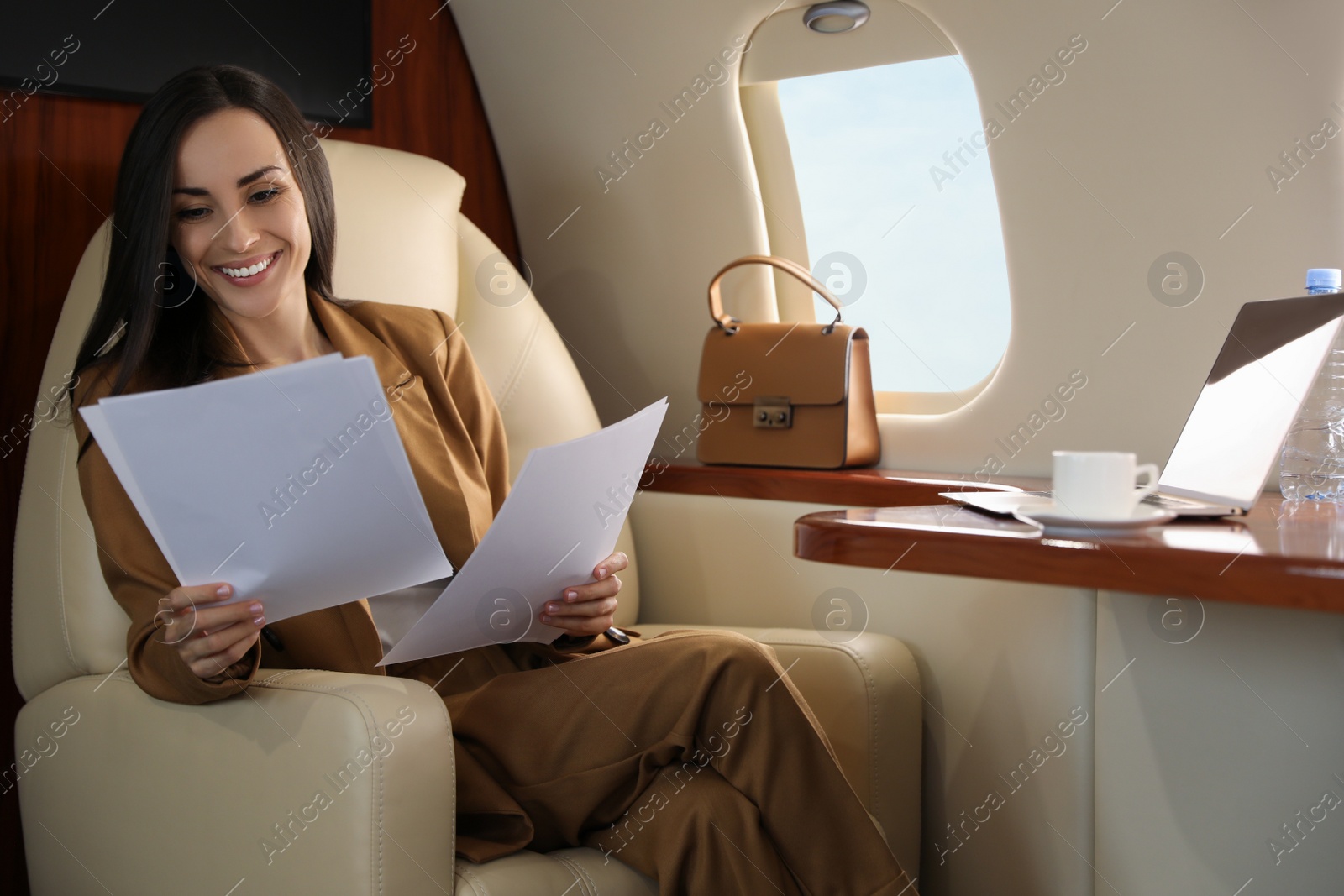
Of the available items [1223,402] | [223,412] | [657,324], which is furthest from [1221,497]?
[657,324]

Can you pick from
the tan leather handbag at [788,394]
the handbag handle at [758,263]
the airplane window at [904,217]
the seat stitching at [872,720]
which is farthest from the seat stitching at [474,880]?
the airplane window at [904,217]

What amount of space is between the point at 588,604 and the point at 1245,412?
74 cm

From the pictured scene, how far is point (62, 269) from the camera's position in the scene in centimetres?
162

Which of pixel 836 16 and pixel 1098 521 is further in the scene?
pixel 836 16

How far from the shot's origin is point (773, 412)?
6.08ft

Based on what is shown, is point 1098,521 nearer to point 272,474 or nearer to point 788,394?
point 272,474

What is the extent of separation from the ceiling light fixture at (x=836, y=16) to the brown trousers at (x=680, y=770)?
1099 mm

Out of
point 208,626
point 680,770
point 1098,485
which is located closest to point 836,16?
point 1098,485

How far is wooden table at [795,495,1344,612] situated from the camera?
2.86 feet

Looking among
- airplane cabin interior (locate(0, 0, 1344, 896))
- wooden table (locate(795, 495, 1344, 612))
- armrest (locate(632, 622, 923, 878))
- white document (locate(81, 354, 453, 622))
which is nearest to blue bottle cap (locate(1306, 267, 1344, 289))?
airplane cabin interior (locate(0, 0, 1344, 896))

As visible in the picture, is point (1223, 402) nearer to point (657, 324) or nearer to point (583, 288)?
point (657, 324)

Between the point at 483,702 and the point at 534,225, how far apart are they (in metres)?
1.37

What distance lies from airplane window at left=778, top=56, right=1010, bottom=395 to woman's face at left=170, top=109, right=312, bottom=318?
1.08 meters

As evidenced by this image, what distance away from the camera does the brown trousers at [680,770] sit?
1.13 metres
